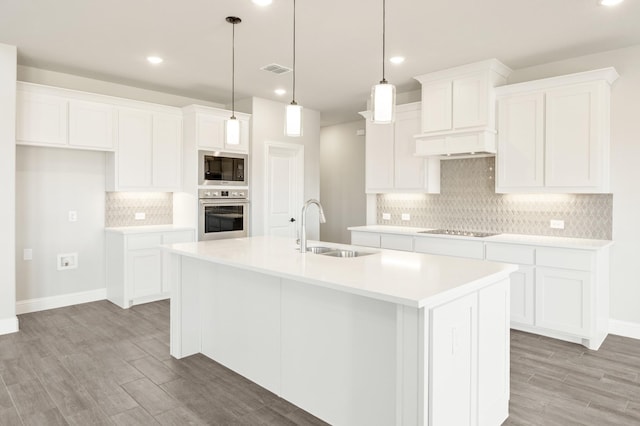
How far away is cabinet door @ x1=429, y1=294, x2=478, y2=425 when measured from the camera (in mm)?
1779

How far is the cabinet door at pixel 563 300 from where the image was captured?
11.7ft

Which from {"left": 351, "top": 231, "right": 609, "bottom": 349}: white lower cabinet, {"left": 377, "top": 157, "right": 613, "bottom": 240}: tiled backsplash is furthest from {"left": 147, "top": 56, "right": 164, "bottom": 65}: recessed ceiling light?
{"left": 351, "top": 231, "right": 609, "bottom": 349}: white lower cabinet

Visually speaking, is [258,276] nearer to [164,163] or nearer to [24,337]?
[24,337]

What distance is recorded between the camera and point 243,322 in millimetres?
2914

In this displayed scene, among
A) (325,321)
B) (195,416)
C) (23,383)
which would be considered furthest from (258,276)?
(23,383)

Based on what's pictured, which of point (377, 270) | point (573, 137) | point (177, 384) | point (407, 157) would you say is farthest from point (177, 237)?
point (573, 137)

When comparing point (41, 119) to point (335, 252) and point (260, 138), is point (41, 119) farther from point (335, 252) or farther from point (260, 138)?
point (335, 252)

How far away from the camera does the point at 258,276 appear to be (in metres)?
2.78

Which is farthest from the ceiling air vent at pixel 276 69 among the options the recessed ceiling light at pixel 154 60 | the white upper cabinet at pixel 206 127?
the white upper cabinet at pixel 206 127

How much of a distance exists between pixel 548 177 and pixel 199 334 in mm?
3516

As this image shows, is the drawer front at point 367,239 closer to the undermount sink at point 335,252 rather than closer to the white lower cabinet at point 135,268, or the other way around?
the undermount sink at point 335,252

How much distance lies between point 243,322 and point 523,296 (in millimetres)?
2648

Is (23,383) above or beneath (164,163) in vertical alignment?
beneath

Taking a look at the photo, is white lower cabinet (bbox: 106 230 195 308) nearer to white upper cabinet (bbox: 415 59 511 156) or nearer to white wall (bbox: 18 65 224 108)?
white wall (bbox: 18 65 224 108)
